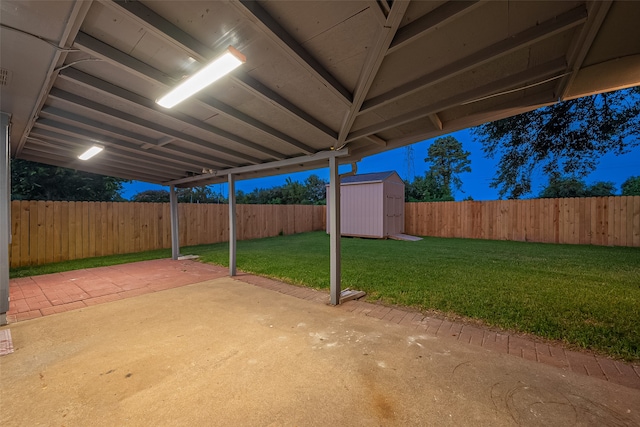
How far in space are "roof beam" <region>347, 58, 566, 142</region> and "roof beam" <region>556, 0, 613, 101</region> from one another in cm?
8

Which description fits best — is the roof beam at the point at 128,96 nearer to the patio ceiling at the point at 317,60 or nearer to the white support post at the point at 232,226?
the patio ceiling at the point at 317,60

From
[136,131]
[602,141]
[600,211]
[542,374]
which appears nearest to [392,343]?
[542,374]

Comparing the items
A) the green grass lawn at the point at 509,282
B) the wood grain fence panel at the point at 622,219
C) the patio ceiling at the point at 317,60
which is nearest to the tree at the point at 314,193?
the green grass lawn at the point at 509,282

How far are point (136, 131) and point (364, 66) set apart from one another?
3484 mm

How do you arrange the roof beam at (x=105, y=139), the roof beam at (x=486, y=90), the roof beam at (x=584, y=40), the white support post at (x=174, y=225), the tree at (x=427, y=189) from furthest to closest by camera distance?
the tree at (x=427, y=189)
the white support post at (x=174, y=225)
the roof beam at (x=105, y=139)
the roof beam at (x=486, y=90)
the roof beam at (x=584, y=40)

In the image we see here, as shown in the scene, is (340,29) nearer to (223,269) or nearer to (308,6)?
(308,6)

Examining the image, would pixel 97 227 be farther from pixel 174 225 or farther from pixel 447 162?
pixel 447 162

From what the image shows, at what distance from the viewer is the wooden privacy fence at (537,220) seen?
25.7ft

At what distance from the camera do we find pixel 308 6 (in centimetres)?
158

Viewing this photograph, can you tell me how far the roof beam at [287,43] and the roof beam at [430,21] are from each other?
577 mm

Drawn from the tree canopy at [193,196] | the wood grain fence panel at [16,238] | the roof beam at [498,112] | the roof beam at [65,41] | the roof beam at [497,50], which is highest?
the tree canopy at [193,196]

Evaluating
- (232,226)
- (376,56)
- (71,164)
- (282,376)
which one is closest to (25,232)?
(71,164)

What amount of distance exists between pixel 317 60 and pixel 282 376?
2575 mm

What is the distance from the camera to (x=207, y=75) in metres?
2.01
